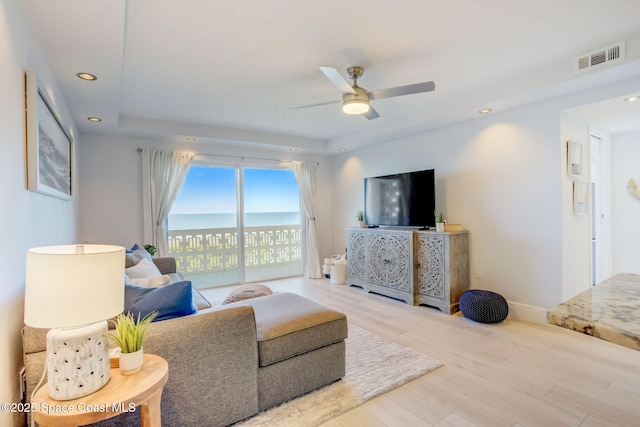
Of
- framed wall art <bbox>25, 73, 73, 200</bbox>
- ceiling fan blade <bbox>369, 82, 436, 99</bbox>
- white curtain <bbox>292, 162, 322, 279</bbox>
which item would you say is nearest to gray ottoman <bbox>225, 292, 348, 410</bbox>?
framed wall art <bbox>25, 73, 73, 200</bbox>

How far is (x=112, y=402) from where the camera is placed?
1031 mm

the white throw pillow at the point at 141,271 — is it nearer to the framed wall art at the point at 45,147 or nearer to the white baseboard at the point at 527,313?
the framed wall art at the point at 45,147

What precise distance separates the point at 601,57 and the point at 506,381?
2.55m

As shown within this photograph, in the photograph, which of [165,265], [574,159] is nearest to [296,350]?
[165,265]

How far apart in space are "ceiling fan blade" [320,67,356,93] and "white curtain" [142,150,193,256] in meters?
3.13

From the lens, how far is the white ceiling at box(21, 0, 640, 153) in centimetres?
184

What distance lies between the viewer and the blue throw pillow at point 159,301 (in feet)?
5.11

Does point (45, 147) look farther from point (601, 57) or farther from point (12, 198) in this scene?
point (601, 57)

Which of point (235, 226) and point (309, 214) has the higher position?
point (309, 214)

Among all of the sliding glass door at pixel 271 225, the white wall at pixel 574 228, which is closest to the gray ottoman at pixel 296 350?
the white wall at pixel 574 228

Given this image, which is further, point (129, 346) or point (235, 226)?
point (235, 226)

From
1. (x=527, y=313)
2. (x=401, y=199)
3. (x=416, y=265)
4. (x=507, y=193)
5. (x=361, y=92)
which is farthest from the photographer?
(x=401, y=199)

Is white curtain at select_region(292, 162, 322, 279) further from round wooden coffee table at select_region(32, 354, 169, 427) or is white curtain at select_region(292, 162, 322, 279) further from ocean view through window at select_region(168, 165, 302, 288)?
round wooden coffee table at select_region(32, 354, 169, 427)

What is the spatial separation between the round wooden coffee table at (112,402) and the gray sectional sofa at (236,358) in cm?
25
